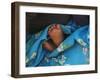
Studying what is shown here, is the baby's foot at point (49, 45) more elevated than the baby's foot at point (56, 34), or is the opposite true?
the baby's foot at point (56, 34)

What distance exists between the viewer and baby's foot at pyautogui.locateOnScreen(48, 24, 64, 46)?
226cm

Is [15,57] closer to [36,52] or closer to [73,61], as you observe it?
[36,52]

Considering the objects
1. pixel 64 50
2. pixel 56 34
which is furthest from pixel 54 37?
pixel 64 50

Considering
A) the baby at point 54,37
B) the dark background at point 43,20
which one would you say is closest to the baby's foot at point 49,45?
the baby at point 54,37

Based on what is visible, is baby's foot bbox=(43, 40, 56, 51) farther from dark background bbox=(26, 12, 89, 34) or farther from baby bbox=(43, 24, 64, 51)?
dark background bbox=(26, 12, 89, 34)

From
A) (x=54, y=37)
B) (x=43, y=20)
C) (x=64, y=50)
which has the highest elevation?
(x=43, y=20)

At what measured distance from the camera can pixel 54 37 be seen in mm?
2270

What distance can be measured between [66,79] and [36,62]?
1.14 feet

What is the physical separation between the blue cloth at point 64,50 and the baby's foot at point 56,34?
0.10ft

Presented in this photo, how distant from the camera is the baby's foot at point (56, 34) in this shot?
2258 millimetres

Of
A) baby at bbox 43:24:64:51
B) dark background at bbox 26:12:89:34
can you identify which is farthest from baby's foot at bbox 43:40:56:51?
dark background at bbox 26:12:89:34

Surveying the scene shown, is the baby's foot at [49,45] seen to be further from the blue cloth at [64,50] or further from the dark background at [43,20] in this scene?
the dark background at [43,20]

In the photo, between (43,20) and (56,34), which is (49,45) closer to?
(56,34)

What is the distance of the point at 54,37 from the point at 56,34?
0.03 meters
